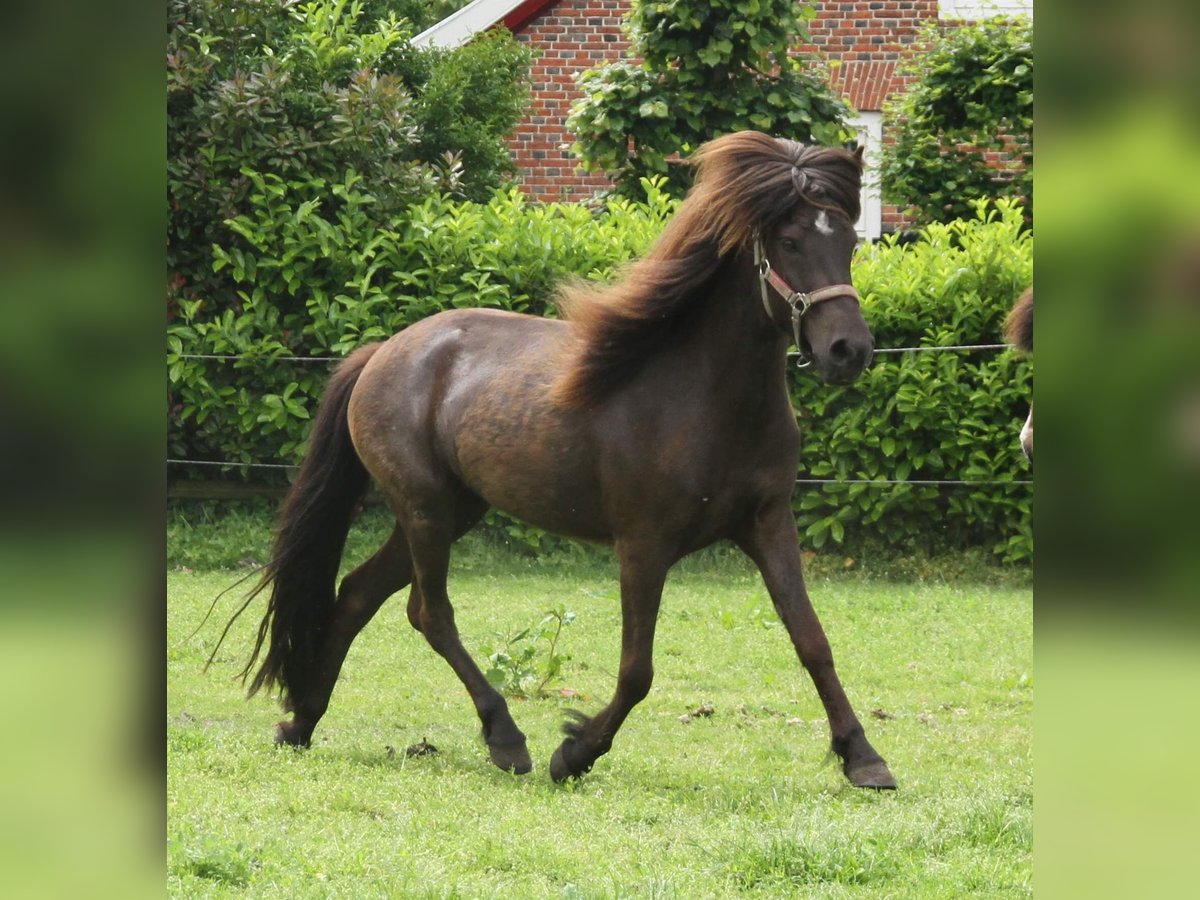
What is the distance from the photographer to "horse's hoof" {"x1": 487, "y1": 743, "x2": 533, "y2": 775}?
5.17m

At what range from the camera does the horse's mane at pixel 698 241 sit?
180 inches

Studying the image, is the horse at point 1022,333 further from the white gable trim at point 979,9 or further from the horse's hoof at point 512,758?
the white gable trim at point 979,9

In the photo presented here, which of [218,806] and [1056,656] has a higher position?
[1056,656]

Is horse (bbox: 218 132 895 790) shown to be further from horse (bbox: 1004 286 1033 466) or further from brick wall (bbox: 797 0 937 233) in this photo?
brick wall (bbox: 797 0 937 233)

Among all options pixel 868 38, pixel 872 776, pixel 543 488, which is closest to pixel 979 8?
pixel 868 38

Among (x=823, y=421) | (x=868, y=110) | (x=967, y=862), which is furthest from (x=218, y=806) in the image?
(x=868, y=110)

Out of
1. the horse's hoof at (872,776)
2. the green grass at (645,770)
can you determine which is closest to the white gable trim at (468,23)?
the green grass at (645,770)

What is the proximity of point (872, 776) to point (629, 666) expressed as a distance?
89cm

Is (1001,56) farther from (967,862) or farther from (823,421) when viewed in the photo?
(967,862)

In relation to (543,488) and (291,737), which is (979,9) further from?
(291,737)

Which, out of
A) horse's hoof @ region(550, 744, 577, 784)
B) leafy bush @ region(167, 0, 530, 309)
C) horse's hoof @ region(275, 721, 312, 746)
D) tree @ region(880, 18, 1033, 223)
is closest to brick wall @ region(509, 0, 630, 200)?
tree @ region(880, 18, 1033, 223)

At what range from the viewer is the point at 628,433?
495 centimetres

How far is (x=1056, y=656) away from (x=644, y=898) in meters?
2.60

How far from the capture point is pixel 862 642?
8047mm
